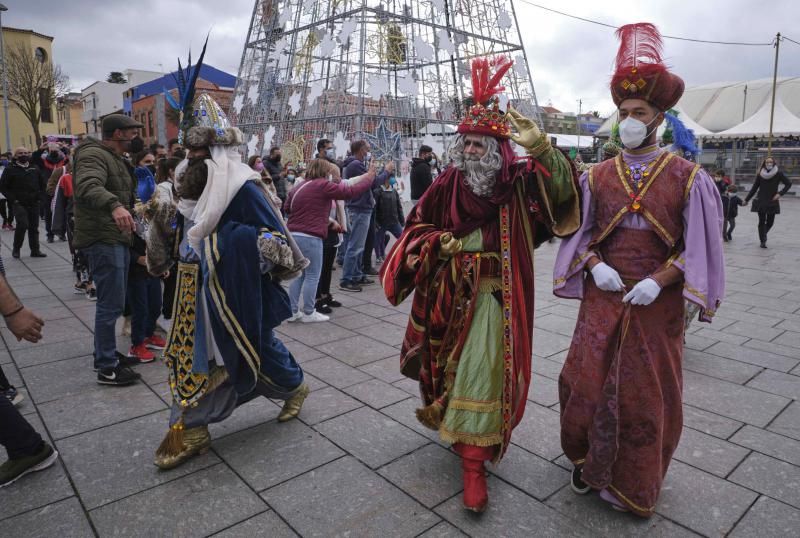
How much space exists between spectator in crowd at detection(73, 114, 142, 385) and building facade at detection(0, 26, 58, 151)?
144ft

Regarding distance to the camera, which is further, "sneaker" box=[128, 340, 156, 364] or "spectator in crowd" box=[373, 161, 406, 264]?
"spectator in crowd" box=[373, 161, 406, 264]

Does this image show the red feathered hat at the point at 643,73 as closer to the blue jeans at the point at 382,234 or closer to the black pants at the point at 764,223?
the blue jeans at the point at 382,234

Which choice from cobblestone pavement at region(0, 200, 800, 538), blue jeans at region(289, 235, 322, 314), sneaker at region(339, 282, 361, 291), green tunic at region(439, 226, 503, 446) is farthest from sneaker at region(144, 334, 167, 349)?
green tunic at region(439, 226, 503, 446)

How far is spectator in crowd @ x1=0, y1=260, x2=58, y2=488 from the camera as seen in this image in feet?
8.18

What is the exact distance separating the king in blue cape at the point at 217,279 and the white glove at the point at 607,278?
157 centimetres

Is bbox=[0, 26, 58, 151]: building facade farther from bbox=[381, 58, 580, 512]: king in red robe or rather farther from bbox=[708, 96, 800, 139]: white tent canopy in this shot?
bbox=[381, 58, 580, 512]: king in red robe

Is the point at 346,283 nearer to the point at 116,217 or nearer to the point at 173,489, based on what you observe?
the point at 116,217

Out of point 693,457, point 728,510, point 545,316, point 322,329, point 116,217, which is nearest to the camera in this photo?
point 728,510

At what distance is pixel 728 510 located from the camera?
2.48m

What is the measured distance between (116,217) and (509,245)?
2571 mm

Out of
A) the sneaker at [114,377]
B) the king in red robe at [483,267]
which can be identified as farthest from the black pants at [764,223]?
the sneaker at [114,377]

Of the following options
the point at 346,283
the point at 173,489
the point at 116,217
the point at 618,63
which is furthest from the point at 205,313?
the point at 346,283

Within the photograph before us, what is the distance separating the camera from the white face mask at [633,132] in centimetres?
242

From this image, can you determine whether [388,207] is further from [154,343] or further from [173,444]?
[173,444]
